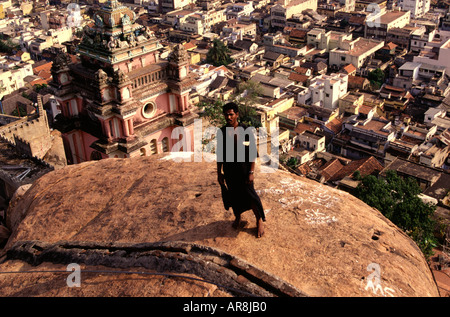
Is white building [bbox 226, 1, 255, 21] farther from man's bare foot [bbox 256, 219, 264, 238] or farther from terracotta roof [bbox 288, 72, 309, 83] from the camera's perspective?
man's bare foot [bbox 256, 219, 264, 238]

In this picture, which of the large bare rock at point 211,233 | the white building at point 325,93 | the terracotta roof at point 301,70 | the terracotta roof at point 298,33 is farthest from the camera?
the terracotta roof at point 298,33

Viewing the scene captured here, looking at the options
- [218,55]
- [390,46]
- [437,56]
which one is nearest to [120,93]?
A: [218,55]

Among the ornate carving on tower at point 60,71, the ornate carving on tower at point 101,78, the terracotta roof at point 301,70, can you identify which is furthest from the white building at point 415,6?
the ornate carving on tower at point 101,78

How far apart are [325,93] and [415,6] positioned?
4436 cm

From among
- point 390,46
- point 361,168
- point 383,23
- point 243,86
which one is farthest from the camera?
point 383,23

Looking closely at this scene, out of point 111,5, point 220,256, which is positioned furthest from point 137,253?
point 111,5

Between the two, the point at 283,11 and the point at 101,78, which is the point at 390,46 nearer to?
the point at 283,11

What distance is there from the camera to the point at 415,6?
82500mm

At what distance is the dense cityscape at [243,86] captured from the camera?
21047 millimetres

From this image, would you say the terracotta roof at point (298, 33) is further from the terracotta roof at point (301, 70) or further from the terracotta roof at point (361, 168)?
the terracotta roof at point (361, 168)

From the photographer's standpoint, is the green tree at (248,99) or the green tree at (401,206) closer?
the green tree at (401,206)

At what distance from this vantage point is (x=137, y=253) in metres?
8.59

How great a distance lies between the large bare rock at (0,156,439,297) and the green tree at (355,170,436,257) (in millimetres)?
12265

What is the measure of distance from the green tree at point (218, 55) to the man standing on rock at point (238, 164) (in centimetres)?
5385
